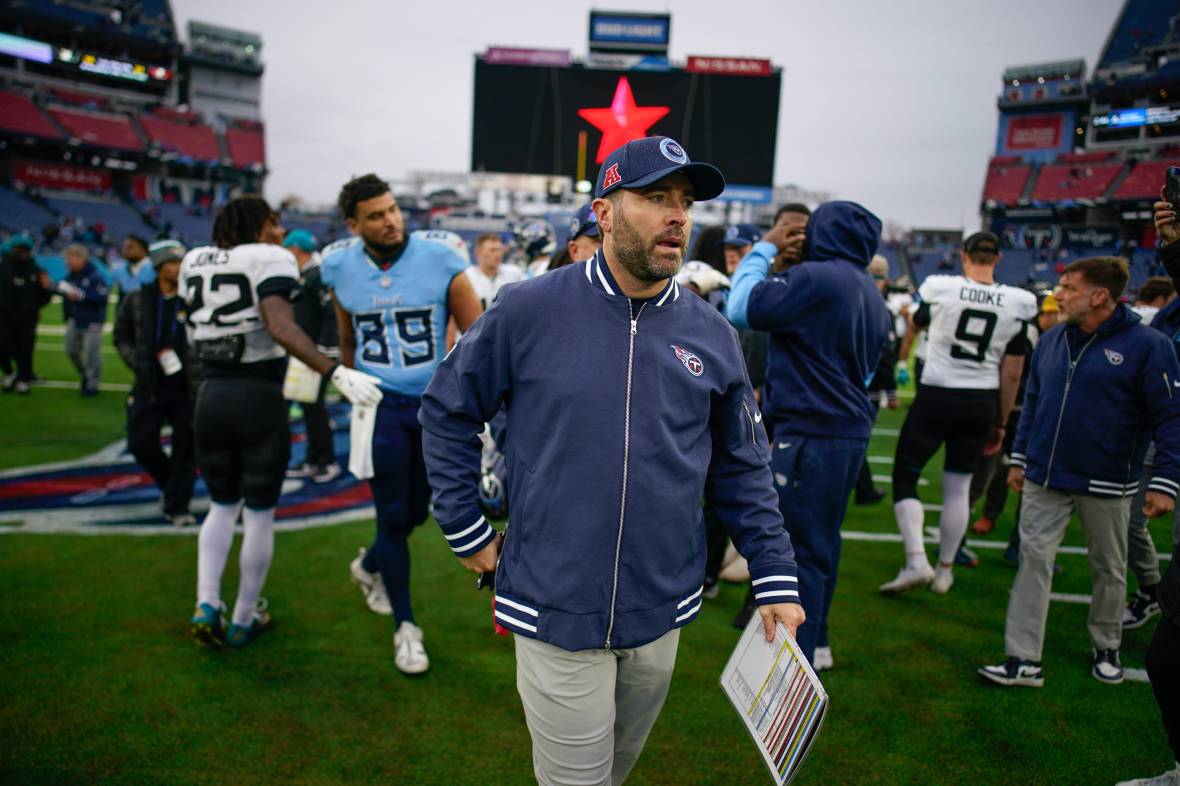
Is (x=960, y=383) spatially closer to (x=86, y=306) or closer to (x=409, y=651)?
(x=409, y=651)

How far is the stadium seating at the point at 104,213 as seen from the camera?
44.0 metres

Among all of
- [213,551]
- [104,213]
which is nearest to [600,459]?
[213,551]

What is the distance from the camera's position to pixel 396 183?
61.7 meters

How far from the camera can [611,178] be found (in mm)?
1921

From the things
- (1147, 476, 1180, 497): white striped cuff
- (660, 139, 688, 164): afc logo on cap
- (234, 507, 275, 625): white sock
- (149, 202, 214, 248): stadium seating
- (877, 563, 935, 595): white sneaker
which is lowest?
(877, 563, 935, 595): white sneaker

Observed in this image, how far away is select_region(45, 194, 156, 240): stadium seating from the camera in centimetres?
4400

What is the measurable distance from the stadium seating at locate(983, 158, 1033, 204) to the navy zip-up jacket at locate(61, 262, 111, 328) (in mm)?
49369

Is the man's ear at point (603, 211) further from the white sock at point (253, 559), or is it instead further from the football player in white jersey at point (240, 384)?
the white sock at point (253, 559)

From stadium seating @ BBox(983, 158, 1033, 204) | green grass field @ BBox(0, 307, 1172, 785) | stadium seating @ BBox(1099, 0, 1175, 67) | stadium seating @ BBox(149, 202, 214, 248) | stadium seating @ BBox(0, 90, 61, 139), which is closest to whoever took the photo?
green grass field @ BBox(0, 307, 1172, 785)

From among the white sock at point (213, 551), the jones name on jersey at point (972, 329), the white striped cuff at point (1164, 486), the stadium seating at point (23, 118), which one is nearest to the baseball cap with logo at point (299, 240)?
the white sock at point (213, 551)

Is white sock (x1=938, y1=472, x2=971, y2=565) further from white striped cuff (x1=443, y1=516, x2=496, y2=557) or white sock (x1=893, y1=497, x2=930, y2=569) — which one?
white striped cuff (x1=443, y1=516, x2=496, y2=557)

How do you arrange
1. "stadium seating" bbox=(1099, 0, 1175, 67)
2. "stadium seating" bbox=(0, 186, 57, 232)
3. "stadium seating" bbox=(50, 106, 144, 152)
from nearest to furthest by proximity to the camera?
1. "stadium seating" bbox=(1099, 0, 1175, 67)
2. "stadium seating" bbox=(0, 186, 57, 232)
3. "stadium seating" bbox=(50, 106, 144, 152)

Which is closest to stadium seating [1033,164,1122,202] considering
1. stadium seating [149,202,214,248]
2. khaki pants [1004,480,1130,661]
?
khaki pants [1004,480,1130,661]

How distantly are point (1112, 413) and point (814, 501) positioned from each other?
153 cm
